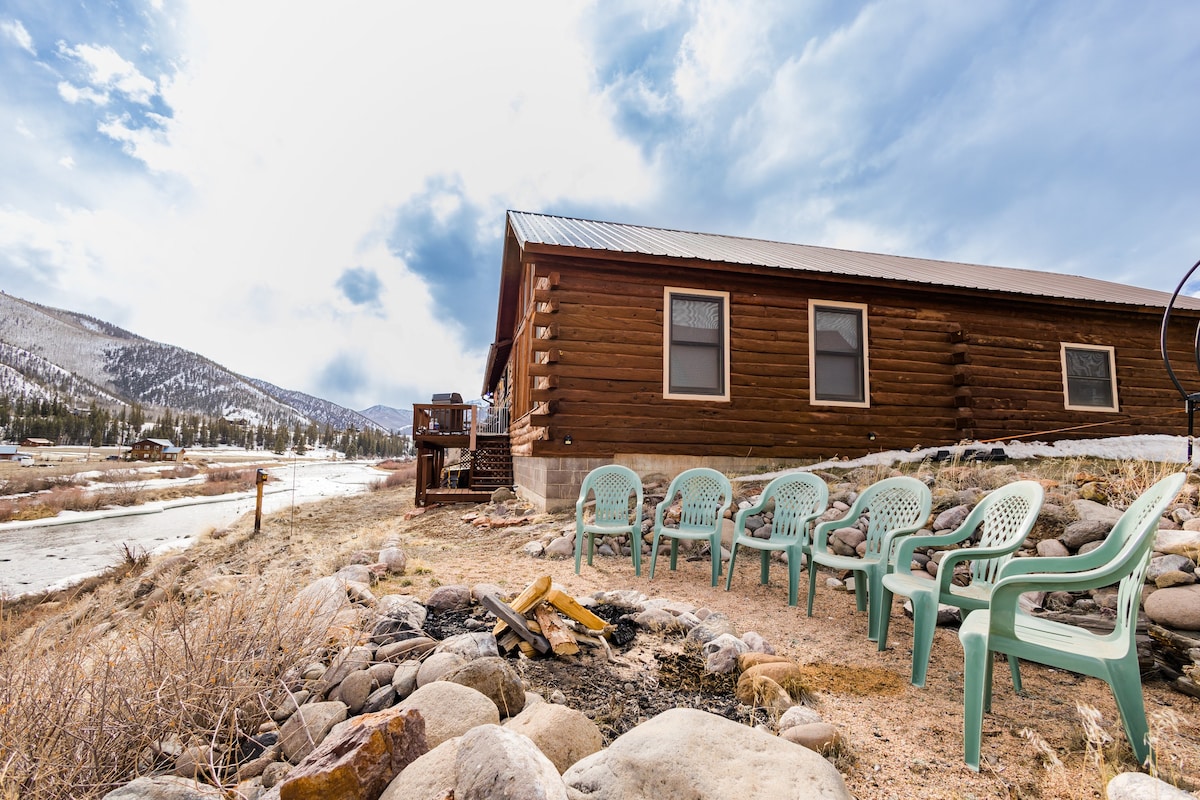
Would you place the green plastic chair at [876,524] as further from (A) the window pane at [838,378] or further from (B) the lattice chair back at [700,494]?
(A) the window pane at [838,378]

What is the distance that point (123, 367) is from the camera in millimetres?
133125

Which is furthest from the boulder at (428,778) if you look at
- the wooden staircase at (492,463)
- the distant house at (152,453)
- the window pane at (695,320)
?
the distant house at (152,453)

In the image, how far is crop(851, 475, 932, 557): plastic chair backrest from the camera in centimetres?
347

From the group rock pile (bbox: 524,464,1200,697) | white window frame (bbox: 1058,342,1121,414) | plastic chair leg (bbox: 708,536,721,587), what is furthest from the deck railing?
white window frame (bbox: 1058,342,1121,414)

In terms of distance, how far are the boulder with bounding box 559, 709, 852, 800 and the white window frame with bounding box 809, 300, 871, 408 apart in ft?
23.3

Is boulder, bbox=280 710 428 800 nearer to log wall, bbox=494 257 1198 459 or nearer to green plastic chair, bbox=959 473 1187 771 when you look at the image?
green plastic chair, bbox=959 473 1187 771

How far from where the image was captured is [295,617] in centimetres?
244

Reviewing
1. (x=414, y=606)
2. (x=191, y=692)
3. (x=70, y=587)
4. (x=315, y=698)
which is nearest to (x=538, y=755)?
(x=315, y=698)

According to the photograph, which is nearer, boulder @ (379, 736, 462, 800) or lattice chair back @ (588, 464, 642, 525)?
boulder @ (379, 736, 462, 800)

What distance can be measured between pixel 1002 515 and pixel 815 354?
5544 millimetres

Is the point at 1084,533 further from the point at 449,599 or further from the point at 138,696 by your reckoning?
the point at 138,696

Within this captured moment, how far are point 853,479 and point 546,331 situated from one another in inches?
172

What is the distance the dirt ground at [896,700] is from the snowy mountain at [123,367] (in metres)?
125

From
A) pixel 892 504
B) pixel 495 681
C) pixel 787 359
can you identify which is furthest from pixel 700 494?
pixel 787 359
